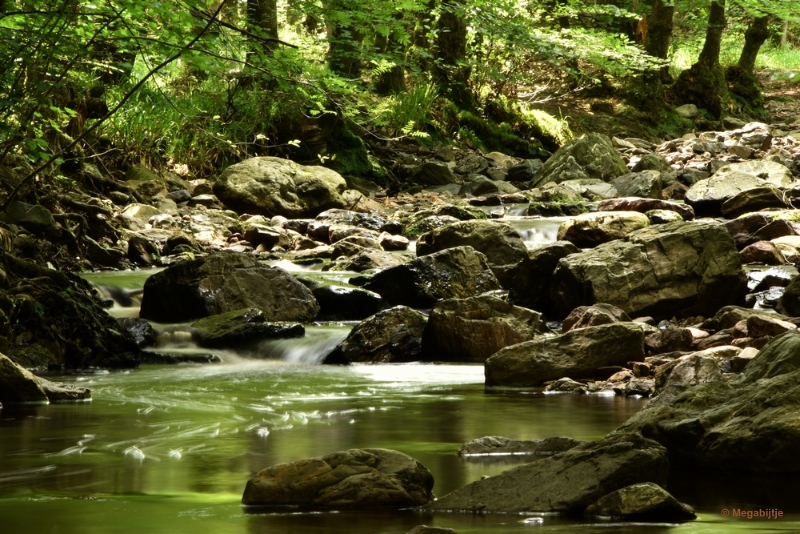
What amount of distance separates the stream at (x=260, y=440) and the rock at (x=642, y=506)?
0.24 feet

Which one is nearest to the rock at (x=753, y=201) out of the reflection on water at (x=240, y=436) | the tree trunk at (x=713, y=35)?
the reflection on water at (x=240, y=436)

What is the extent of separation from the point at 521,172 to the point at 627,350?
12395 mm

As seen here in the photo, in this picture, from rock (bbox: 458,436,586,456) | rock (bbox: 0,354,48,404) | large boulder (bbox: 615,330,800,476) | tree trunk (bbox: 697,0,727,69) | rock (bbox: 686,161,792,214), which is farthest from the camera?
tree trunk (bbox: 697,0,727,69)

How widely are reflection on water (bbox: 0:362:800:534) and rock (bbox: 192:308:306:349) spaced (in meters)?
0.72

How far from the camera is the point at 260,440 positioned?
4504 mm

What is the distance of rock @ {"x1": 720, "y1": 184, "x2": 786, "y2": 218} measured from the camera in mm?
13430

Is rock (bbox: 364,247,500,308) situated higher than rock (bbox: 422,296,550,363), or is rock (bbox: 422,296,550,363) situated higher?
rock (bbox: 364,247,500,308)

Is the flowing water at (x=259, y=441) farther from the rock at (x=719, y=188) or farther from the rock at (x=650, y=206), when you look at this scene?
the rock at (x=719, y=188)

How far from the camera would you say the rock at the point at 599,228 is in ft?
37.7

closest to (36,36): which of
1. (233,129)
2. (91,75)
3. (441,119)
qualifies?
(91,75)

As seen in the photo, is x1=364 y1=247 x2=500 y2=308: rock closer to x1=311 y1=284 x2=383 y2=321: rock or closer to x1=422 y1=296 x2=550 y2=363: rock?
x1=311 y1=284 x2=383 y2=321: rock

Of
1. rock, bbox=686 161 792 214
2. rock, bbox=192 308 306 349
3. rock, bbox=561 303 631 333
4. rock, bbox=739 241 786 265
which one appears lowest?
rock, bbox=192 308 306 349

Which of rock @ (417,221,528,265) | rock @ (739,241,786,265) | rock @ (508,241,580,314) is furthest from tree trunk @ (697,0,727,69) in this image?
rock @ (508,241,580,314)

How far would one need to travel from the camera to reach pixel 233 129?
634 inches
